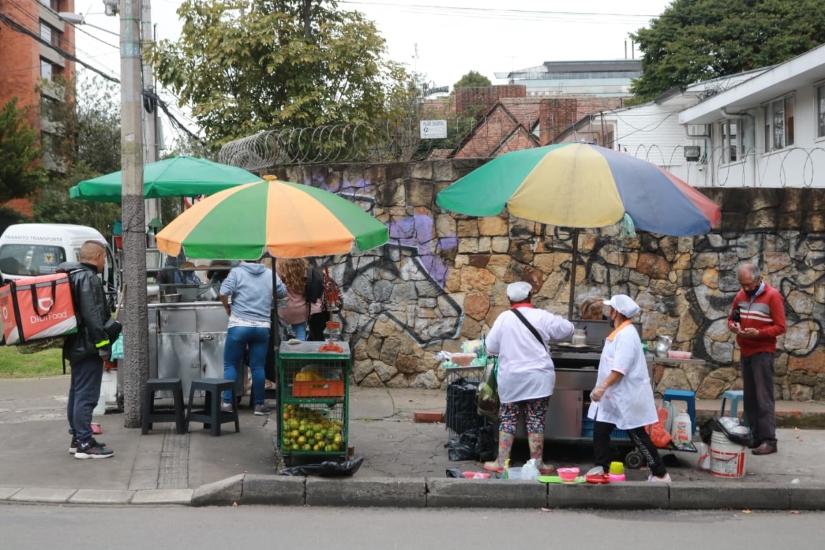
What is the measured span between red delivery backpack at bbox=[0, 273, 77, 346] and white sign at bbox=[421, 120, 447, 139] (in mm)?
7277

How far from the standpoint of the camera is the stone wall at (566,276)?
10859 mm

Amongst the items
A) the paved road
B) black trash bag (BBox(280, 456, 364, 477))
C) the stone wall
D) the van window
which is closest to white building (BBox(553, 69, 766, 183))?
the van window

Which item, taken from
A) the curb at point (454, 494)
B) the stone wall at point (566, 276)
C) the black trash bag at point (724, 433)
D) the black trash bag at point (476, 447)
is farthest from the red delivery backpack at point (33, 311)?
the black trash bag at point (724, 433)

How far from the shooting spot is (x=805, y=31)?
3650 centimetres

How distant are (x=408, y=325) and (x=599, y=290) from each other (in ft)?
7.76

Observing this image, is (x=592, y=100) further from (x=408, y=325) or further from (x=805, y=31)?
(x=408, y=325)

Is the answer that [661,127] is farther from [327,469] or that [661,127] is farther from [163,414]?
[327,469]

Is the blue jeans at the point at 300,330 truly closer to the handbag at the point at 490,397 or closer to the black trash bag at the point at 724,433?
the handbag at the point at 490,397

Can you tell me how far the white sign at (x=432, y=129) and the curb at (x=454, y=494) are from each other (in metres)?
7.59

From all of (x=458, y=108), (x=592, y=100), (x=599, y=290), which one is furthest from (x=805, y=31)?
(x=599, y=290)

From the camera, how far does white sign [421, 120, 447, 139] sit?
1353 centimetres

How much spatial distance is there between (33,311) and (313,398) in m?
2.29

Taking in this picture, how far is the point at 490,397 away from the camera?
7.49m

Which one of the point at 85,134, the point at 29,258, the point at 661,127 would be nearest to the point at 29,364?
the point at 29,258
